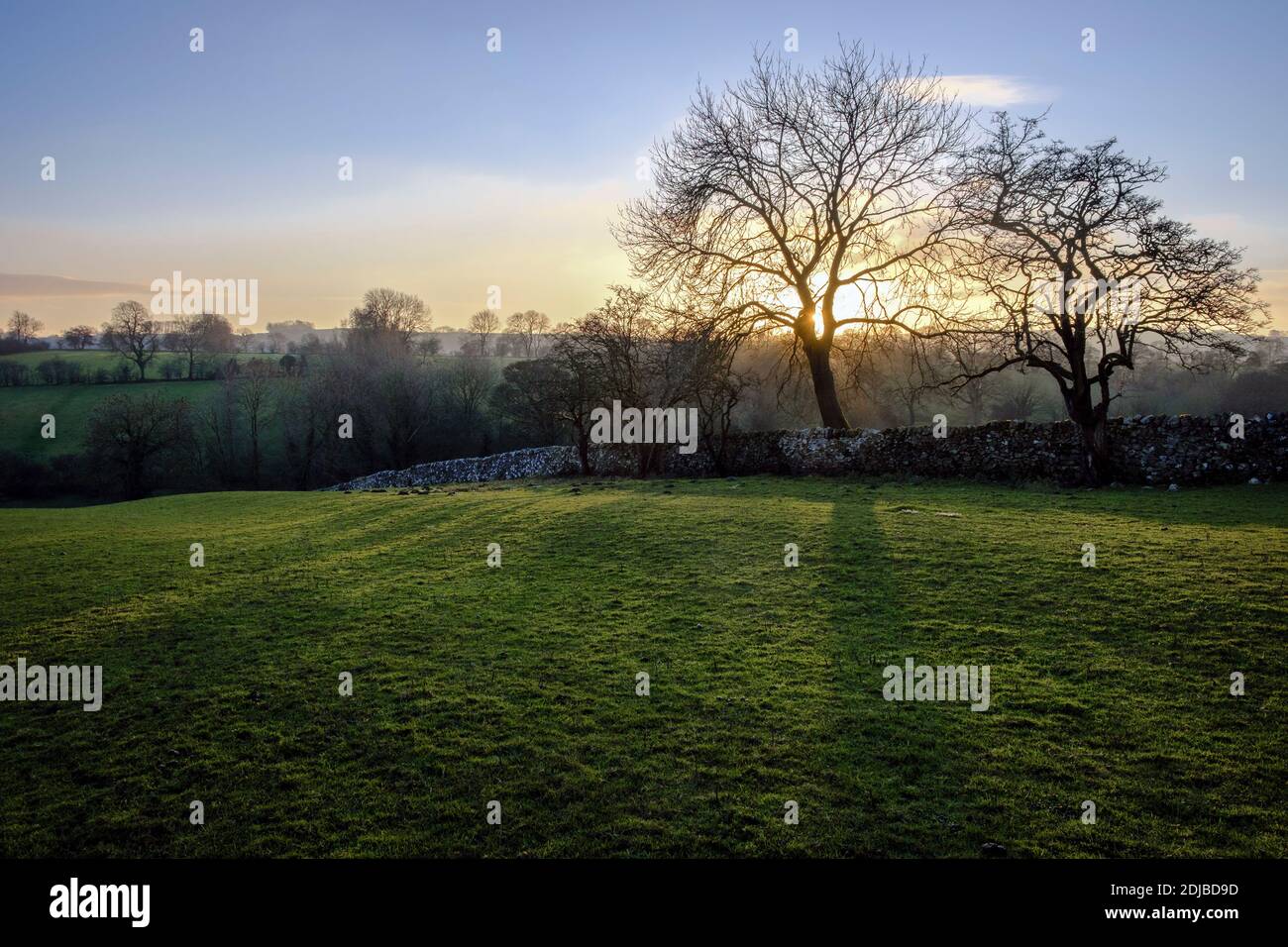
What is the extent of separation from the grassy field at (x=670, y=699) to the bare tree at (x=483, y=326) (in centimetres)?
8980

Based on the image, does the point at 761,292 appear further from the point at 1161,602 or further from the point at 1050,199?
the point at 1161,602

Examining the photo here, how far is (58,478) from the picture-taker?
54.8 metres

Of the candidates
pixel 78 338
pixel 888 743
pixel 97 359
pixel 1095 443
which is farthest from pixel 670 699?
pixel 78 338

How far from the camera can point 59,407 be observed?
223 ft

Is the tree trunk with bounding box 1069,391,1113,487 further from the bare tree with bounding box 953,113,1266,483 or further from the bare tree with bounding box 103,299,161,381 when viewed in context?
the bare tree with bounding box 103,299,161,381

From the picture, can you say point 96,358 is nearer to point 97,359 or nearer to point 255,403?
point 97,359

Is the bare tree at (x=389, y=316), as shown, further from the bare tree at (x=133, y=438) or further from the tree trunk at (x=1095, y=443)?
the tree trunk at (x=1095, y=443)

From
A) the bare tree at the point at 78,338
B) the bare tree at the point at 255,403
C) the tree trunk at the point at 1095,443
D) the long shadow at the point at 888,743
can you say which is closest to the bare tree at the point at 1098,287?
the tree trunk at the point at 1095,443

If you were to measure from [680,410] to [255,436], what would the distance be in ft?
154

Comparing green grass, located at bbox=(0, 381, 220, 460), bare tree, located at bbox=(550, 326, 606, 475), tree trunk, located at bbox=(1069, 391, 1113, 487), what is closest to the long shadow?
tree trunk, located at bbox=(1069, 391, 1113, 487)

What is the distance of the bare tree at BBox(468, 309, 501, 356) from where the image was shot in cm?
10119

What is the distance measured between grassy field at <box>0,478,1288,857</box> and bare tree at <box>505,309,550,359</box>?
9347 centimetres

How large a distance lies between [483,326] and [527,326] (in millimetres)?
7244
